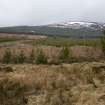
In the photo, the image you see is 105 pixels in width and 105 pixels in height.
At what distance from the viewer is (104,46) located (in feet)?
226

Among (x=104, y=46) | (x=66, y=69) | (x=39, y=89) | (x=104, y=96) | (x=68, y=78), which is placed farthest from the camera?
(x=104, y=46)

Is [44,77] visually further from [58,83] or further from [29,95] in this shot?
[29,95]

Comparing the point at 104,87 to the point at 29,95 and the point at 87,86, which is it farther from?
the point at 29,95

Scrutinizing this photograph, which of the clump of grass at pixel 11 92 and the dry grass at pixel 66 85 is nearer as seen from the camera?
the dry grass at pixel 66 85

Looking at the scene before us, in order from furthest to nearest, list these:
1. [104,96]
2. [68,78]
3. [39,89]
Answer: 1. [68,78]
2. [39,89]
3. [104,96]

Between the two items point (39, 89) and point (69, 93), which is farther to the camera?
point (39, 89)

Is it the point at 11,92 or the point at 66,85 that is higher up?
the point at 66,85

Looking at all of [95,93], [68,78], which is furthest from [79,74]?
[95,93]

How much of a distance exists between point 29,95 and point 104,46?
4966 centimetres

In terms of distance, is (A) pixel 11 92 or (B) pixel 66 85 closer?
(A) pixel 11 92

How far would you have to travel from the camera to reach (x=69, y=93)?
809 inches

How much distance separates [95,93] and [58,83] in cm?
474

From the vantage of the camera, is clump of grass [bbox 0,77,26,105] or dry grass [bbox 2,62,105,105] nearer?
dry grass [bbox 2,62,105,105]

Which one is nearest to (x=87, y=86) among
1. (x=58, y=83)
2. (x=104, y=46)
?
(x=58, y=83)
